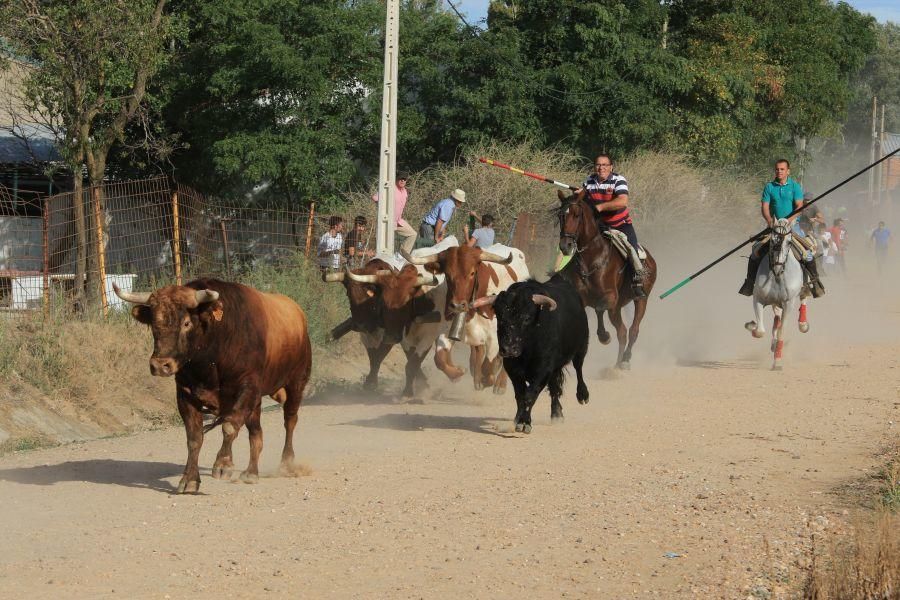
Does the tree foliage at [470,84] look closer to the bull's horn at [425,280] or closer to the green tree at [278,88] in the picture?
the green tree at [278,88]

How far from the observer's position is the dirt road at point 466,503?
270 inches

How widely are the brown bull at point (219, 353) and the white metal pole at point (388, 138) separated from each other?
7.62 meters

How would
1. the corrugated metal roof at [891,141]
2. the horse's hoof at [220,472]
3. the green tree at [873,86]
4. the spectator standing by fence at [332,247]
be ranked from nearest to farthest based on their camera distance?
the horse's hoof at [220,472], the spectator standing by fence at [332,247], the corrugated metal roof at [891,141], the green tree at [873,86]

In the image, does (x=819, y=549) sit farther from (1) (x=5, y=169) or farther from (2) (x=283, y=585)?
(1) (x=5, y=169)

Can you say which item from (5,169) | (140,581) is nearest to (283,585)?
(140,581)

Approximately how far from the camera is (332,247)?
19.4 metres

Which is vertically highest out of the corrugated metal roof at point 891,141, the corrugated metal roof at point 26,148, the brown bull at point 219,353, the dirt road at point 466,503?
the corrugated metal roof at point 891,141

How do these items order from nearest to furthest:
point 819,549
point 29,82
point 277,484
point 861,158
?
point 819,549 → point 277,484 → point 29,82 → point 861,158

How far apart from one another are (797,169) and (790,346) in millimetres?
26716

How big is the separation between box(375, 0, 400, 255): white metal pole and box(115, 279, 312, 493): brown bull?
762 cm

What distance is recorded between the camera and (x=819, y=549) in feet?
23.9

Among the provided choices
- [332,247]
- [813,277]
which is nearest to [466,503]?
[813,277]

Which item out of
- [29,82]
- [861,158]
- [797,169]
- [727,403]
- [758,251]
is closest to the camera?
[727,403]

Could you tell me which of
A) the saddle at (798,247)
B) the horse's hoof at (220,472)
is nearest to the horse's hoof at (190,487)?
the horse's hoof at (220,472)
